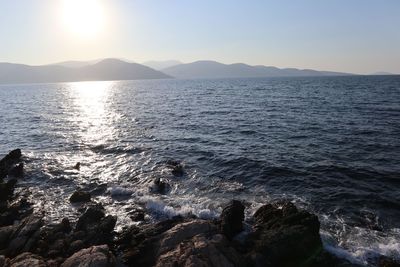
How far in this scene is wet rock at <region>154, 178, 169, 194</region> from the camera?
30850 mm

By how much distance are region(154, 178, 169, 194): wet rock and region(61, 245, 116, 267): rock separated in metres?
13.8

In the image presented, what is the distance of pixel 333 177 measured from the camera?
31.4m

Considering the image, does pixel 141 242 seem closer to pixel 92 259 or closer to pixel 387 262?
pixel 92 259

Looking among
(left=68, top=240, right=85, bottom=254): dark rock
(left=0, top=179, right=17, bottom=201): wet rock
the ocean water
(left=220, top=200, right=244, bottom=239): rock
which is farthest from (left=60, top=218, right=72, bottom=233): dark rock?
(left=220, top=200, right=244, bottom=239): rock

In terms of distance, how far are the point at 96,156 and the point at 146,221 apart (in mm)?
21166

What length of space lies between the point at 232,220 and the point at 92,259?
29.3 ft

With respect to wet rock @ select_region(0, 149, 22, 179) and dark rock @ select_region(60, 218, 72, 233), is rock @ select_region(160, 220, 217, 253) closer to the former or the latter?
dark rock @ select_region(60, 218, 72, 233)

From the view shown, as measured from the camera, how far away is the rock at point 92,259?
15898 mm

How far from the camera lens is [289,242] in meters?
18.2

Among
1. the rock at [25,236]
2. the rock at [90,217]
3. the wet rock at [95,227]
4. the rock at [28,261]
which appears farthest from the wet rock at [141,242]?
the rock at [25,236]

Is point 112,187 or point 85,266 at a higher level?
point 85,266

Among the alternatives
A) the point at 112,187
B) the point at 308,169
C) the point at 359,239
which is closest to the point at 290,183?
the point at 308,169

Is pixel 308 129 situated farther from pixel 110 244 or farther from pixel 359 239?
pixel 110 244

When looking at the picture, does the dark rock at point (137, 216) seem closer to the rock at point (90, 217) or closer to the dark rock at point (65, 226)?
the rock at point (90, 217)
